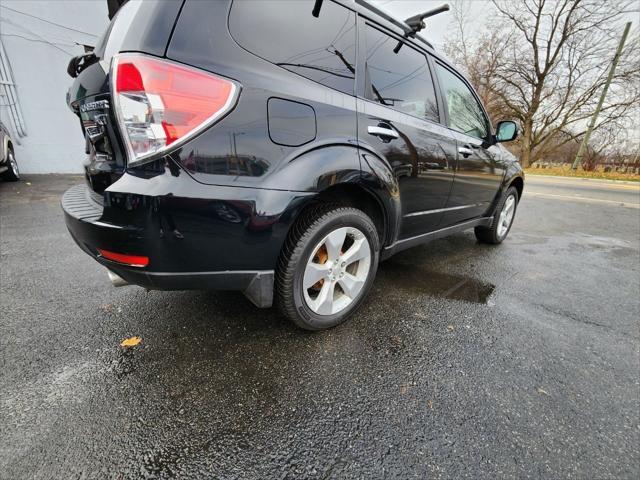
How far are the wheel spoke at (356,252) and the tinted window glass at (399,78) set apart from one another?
906 millimetres

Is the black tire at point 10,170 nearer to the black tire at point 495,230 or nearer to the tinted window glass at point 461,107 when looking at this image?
the tinted window glass at point 461,107

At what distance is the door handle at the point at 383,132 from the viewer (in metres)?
1.79

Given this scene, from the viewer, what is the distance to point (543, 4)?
21047mm

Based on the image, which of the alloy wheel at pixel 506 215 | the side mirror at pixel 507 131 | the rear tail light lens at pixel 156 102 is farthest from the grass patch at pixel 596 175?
the rear tail light lens at pixel 156 102

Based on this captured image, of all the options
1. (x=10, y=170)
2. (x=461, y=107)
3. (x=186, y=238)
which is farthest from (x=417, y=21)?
(x=10, y=170)

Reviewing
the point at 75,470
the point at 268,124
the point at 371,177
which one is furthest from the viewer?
the point at 371,177

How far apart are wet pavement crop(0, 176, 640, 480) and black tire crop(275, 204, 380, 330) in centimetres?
18

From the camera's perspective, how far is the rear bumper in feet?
3.90

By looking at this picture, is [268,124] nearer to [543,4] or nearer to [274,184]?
[274,184]

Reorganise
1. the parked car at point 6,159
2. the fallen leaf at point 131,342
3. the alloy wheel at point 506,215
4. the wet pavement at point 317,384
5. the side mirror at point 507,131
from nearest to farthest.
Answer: the wet pavement at point 317,384 → the fallen leaf at point 131,342 → the side mirror at point 507,131 → the alloy wheel at point 506,215 → the parked car at point 6,159

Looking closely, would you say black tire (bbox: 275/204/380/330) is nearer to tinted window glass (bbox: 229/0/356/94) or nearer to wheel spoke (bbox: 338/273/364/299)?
wheel spoke (bbox: 338/273/364/299)

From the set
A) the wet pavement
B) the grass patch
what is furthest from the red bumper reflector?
the grass patch

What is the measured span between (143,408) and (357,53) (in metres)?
2.17

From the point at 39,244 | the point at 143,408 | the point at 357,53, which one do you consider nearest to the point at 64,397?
the point at 143,408
